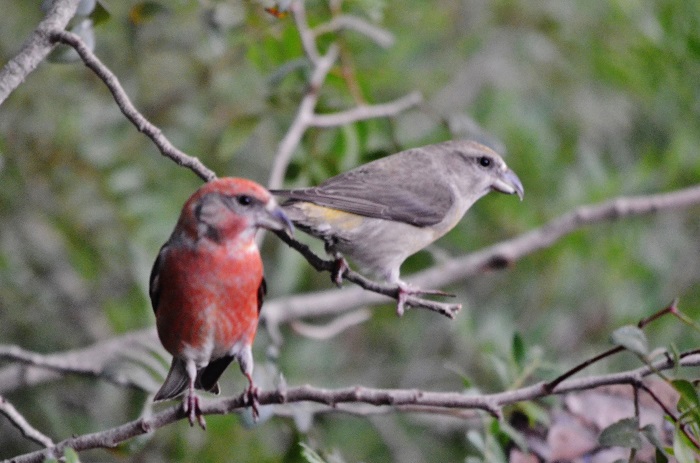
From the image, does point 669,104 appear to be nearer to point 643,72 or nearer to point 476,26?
point 643,72

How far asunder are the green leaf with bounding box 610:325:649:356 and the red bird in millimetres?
953

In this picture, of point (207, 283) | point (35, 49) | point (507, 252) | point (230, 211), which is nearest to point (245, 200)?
point (230, 211)

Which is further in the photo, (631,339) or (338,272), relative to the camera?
(338,272)

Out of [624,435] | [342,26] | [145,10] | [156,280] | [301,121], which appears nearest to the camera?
[624,435]

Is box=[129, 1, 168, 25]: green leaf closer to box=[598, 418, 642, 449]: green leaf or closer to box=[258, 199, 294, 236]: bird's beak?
box=[258, 199, 294, 236]: bird's beak

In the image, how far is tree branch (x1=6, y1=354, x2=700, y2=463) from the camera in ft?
8.23

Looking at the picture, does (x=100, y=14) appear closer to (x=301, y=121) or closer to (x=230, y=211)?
(x=230, y=211)

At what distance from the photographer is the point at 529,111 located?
283 inches

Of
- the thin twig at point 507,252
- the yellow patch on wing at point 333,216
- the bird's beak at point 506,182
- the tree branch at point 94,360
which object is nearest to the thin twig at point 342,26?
the bird's beak at point 506,182

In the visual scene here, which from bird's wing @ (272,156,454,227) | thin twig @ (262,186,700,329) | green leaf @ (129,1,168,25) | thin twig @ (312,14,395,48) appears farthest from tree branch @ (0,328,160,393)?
thin twig @ (312,14,395,48)

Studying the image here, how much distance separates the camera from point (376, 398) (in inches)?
99.3

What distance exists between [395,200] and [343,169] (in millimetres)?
667

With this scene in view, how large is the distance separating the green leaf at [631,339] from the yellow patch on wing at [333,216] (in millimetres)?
1666

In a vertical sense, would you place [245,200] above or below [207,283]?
above
